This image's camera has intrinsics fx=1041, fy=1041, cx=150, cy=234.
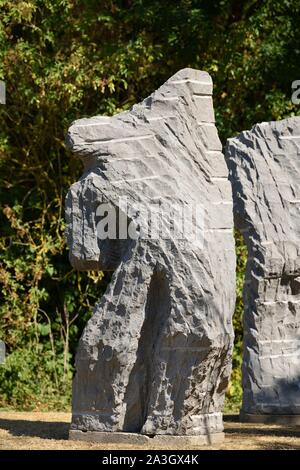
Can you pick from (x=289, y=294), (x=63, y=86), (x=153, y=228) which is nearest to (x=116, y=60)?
(x=63, y=86)

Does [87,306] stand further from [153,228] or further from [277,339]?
[153,228]

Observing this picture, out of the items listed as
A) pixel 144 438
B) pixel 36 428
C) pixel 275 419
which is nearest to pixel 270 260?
pixel 275 419

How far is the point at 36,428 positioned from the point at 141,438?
1309 mm

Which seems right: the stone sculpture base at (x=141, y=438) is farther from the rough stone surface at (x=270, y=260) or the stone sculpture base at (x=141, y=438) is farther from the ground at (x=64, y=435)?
the rough stone surface at (x=270, y=260)

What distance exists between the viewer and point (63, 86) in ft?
37.6

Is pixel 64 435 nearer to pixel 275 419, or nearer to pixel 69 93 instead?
pixel 275 419

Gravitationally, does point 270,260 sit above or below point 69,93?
below

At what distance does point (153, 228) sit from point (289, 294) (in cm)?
258

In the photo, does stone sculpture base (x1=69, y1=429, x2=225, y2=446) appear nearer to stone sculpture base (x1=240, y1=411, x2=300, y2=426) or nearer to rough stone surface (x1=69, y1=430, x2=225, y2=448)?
rough stone surface (x1=69, y1=430, x2=225, y2=448)

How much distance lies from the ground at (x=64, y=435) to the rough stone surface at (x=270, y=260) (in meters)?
0.50

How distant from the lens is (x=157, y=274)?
688cm

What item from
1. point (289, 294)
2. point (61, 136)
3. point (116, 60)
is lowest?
point (289, 294)

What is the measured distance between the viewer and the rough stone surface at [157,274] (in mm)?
6746

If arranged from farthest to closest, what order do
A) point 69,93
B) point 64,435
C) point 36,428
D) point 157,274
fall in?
point 69,93
point 36,428
point 64,435
point 157,274
